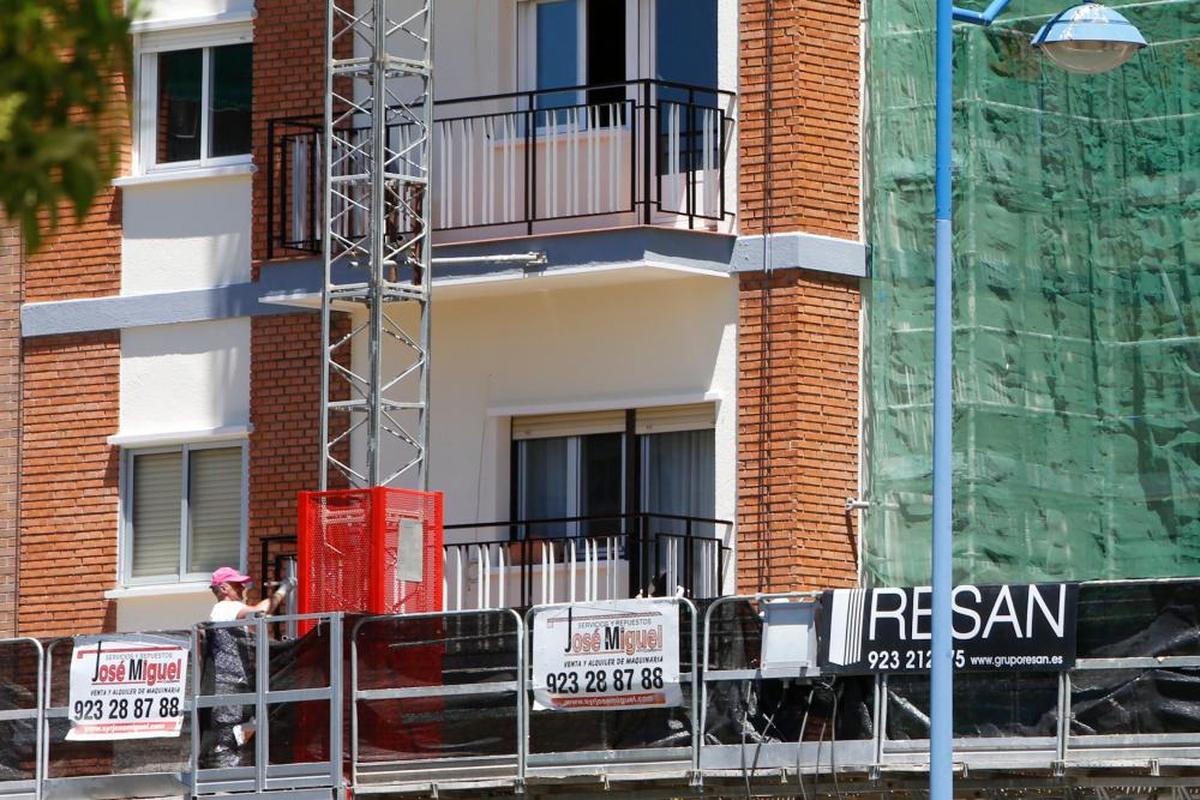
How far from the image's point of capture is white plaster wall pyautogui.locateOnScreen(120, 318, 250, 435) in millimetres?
22578

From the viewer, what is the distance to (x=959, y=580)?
20109mm

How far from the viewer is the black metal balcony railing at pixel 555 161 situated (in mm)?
20781

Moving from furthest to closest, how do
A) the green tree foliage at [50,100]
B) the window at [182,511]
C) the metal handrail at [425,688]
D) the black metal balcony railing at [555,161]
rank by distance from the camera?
the window at [182,511], the black metal balcony railing at [555,161], the metal handrail at [425,688], the green tree foliage at [50,100]

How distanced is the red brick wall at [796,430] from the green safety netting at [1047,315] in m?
0.21

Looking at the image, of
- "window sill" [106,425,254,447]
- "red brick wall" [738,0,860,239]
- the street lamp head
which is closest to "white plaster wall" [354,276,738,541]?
"red brick wall" [738,0,860,239]

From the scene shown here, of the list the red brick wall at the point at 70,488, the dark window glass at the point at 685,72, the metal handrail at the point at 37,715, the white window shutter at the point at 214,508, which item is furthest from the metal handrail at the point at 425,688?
the red brick wall at the point at 70,488

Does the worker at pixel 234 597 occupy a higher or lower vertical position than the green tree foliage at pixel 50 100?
lower

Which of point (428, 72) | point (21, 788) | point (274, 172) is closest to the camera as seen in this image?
point (21, 788)

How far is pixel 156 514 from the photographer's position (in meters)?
22.8

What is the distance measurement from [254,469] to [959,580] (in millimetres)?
6070

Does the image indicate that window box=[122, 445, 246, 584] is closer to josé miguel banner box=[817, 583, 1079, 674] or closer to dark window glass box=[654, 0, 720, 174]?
dark window glass box=[654, 0, 720, 174]

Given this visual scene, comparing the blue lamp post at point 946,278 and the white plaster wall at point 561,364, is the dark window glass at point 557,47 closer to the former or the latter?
the white plaster wall at point 561,364

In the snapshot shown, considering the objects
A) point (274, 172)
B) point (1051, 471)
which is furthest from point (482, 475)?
point (1051, 471)

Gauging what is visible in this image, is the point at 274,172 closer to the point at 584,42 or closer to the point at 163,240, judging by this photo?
the point at 163,240
